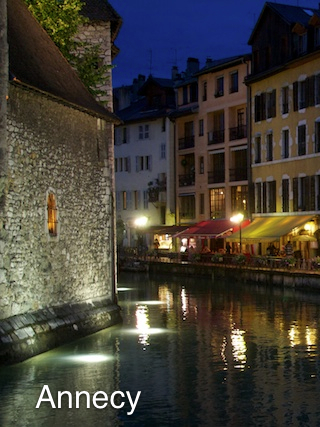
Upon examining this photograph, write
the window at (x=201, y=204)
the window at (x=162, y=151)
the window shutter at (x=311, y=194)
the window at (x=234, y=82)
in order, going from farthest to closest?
the window at (x=162, y=151) → the window at (x=201, y=204) → the window at (x=234, y=82) → the window shutter at (x=311, y=194)

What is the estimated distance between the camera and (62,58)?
1105 inches

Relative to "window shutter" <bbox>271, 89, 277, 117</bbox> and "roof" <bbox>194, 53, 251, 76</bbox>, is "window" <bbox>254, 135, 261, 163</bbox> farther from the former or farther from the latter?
"roof" <bbox>194, 53, 251, 76</bbox>

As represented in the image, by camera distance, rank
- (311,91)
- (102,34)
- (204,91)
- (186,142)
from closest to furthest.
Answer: (102,34) → (311,91) → (204,91) → (186,142)

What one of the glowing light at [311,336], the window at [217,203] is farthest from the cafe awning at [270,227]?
the glowing light at [311,336]

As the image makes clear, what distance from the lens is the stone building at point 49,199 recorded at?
69.1ft

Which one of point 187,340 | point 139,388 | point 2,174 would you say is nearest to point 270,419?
point 139,388

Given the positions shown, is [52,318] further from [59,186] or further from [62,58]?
[62,58]

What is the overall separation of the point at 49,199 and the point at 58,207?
71cm

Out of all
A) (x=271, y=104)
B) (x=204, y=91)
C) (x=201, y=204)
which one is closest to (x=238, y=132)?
(x=204, y=91)

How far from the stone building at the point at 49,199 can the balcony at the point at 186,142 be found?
3777 centimetres

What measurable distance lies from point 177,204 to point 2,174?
48.3m

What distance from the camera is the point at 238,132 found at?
199 feet

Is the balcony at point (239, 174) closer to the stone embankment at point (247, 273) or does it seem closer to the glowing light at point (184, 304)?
the stone embankment at point (247, 273)

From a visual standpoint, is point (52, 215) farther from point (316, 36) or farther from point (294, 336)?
point (316, 36)
